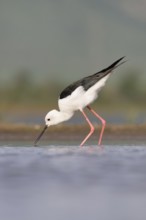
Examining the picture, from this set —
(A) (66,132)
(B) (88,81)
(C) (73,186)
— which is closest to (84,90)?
(B) (88,81)

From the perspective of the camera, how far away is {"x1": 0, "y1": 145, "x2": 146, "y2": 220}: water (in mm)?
6125

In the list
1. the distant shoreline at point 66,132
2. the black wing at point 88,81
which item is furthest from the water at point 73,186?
the distant shoreline at point 66,132

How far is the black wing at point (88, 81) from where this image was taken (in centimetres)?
1380

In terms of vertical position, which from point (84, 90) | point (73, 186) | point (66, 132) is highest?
point (73, 186)

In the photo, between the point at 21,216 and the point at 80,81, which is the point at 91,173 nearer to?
the point at 21,216

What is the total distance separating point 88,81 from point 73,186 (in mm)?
6551

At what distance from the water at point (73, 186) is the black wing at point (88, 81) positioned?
3.07m

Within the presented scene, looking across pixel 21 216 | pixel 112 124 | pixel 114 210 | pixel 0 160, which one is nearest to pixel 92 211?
pixel 114 210

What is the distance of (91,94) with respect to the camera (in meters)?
14.1

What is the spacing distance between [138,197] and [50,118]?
7.84 metres

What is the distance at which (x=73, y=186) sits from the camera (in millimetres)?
7496

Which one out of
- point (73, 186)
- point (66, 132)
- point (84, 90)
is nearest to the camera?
point (73, 186)

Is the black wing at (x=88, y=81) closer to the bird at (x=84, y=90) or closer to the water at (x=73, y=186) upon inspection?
the bird at (x=84, y=90)

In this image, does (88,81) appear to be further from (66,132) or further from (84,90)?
(66,132)
